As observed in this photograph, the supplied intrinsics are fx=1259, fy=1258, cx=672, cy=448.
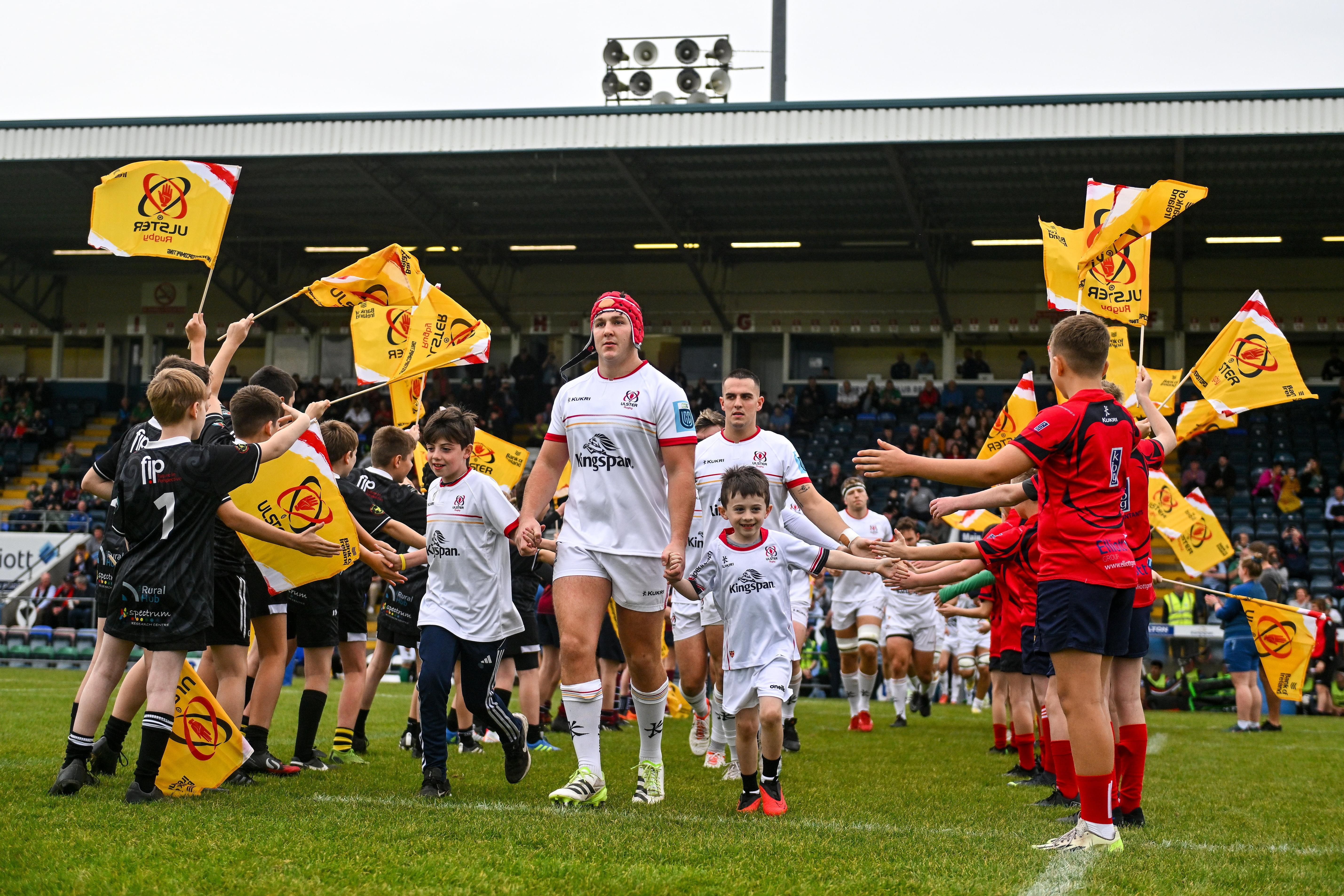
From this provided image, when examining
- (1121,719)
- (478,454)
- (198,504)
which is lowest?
(1121,719)

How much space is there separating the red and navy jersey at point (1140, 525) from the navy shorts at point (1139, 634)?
68 mm

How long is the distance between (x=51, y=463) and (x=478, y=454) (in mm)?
25610

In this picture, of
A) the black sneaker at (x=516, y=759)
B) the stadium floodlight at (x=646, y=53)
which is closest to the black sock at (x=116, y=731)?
the black sneaker at (x=516, y=759)

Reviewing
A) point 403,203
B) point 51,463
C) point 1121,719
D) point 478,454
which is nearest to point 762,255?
point 403,203

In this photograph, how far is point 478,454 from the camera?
479 inches

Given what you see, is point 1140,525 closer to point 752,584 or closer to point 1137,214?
point 752,584

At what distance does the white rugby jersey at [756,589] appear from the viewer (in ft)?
20.7

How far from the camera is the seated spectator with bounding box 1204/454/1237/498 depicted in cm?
2475

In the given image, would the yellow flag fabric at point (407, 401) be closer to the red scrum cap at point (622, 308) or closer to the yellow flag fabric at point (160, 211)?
the yellow flag fabric at point (160, 211)

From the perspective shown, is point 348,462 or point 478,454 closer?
point 348,462

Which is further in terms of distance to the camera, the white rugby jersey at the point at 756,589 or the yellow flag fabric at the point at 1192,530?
the yellow flag fabric at the point at 1192,530

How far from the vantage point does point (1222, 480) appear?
24.8 meters

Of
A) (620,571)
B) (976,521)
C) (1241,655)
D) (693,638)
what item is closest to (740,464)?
(693,638)

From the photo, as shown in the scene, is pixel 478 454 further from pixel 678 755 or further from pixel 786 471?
pixel 786 471
